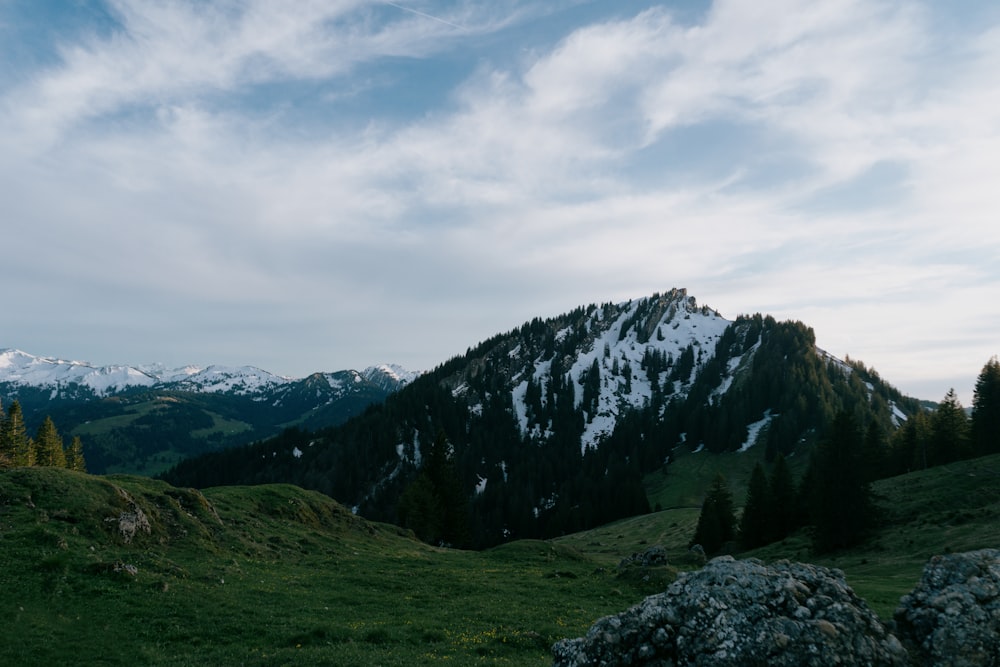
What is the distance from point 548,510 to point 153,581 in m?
157

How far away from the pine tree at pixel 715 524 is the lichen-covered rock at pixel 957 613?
254ft

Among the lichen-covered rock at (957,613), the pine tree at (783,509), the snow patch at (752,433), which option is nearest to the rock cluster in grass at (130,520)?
the lichen-covered rock at (957,613)

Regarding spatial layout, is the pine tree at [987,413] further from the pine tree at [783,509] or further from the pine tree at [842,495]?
the pine tree at [842,495]

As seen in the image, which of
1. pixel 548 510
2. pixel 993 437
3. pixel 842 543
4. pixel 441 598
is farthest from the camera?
pixel 548 510

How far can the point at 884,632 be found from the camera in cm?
1130

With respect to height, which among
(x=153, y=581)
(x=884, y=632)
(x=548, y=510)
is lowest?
(x=548, y=510)

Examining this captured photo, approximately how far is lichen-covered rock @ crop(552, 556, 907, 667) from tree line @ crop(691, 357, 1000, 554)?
191 feet

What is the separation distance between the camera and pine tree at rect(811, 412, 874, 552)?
59.2 metres

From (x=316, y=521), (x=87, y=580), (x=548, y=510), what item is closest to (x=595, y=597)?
(x=87, y=580)

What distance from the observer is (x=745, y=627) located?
36.7ft

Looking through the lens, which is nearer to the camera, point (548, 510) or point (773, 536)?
point (773, 536)

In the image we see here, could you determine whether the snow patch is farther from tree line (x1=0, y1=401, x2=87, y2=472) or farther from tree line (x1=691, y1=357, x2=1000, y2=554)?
tree line (x1=0, y1=401, x2=87, y2=472)

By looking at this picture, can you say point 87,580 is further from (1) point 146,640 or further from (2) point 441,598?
(2) point 441,598

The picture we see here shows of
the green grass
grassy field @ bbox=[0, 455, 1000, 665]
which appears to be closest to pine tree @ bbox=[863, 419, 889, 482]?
grassy field @ bbox=[0, 455, 1000, 665]
